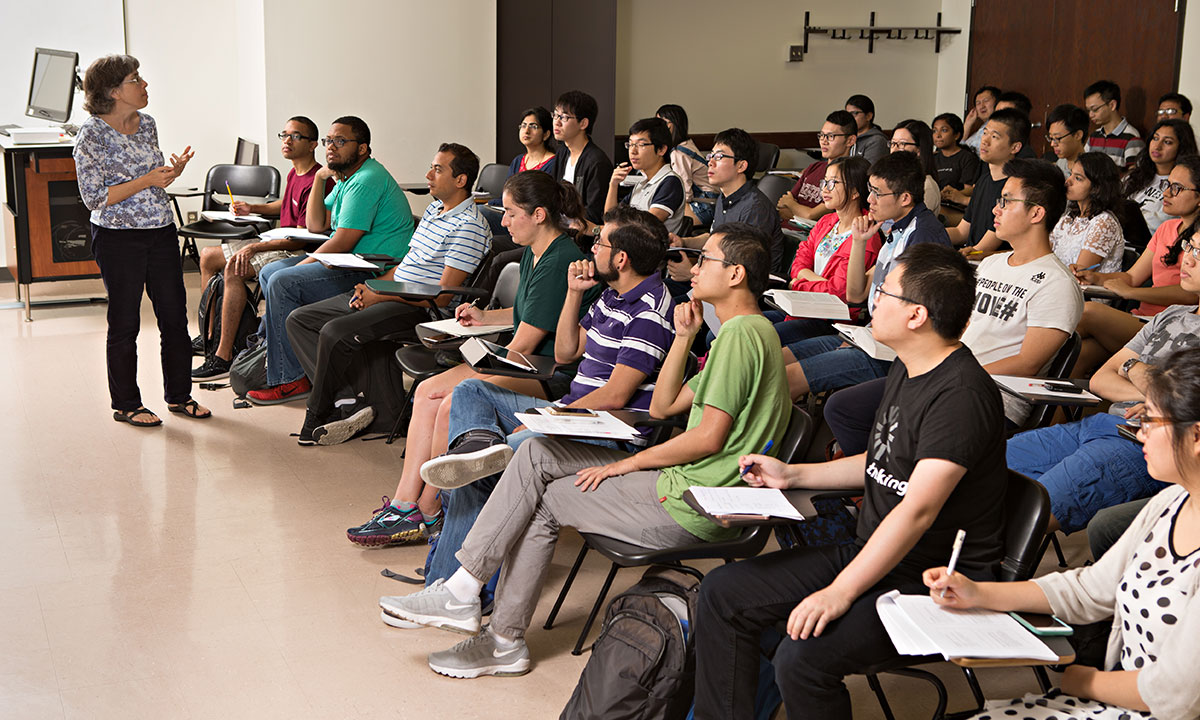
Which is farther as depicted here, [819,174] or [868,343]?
[819,174]

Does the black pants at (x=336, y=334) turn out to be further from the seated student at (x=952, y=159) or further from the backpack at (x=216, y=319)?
the seated student at (x=952, y=159)

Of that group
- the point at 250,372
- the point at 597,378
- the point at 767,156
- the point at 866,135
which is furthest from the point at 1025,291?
the point at 767,156

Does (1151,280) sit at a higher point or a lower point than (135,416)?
higher

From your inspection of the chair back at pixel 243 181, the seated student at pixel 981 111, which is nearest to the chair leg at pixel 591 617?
the chair back at pixel 243 181

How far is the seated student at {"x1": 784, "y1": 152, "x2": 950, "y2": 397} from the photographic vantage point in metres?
3.70

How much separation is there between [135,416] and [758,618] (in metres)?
3.48

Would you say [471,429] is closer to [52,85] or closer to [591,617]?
[591,617]

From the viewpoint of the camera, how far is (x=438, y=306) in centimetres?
454

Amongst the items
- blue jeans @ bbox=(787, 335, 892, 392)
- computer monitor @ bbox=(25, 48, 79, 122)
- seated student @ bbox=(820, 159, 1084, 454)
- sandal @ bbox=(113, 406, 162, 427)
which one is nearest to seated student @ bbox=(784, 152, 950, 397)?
blue jeans @ bbox=(787, 335, 892, 392)

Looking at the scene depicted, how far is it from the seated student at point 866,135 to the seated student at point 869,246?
2.47 metres

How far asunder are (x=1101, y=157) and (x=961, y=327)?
2.89 meters

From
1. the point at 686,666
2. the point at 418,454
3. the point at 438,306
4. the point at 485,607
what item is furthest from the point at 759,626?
the point at 438,306

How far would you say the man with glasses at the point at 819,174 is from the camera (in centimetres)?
640

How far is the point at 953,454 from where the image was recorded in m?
2.04
